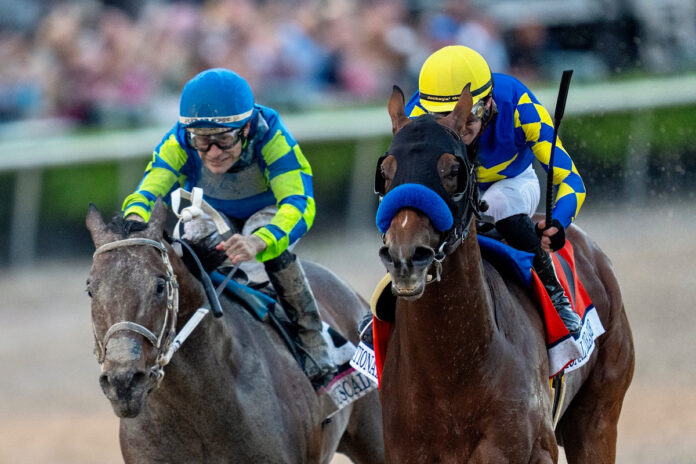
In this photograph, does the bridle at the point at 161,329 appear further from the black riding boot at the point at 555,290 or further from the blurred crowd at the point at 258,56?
the blurred crowd at the point at 258,56

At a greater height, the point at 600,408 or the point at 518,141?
the point at 518,141

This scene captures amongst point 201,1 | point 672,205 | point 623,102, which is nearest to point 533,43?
point 623,102

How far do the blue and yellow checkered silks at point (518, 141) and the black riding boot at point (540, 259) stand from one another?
0.45 ft

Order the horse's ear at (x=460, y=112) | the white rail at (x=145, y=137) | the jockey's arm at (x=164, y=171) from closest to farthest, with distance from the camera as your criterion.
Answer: the horse's ear at (x=460, y=112), the jockey's arm at (x=164, y=171), the white rail at (x=145, y=137)

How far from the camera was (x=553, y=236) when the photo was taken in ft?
16.9

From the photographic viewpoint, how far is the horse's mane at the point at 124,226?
4.92m

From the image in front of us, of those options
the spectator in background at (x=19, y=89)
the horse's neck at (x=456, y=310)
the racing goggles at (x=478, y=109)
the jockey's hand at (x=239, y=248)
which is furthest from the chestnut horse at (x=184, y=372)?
the spectator in background at (x=19, y=89)

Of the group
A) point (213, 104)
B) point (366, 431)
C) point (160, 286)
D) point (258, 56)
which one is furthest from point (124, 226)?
point (258, 56)

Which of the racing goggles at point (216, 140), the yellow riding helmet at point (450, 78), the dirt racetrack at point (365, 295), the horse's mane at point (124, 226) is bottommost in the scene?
the dirt racetrack at point (365, 295)

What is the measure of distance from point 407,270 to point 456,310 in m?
0.63

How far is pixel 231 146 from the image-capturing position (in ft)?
18.2

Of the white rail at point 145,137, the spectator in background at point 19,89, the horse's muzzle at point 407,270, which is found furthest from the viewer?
the spectator in background at point 19,89

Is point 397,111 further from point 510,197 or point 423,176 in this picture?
point 510,197

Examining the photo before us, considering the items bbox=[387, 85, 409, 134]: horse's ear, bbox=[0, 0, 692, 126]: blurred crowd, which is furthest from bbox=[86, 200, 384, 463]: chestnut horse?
bbox=[0, 0, 692, 126]: blurred crowd
